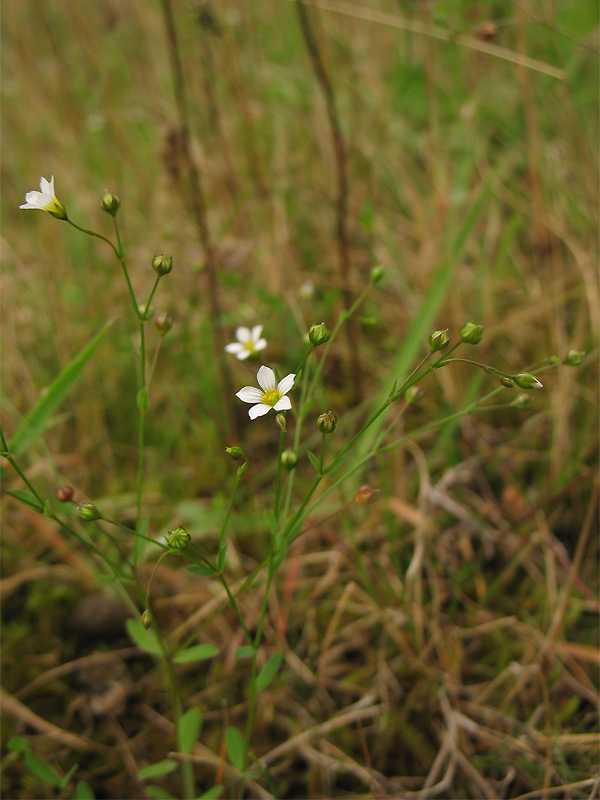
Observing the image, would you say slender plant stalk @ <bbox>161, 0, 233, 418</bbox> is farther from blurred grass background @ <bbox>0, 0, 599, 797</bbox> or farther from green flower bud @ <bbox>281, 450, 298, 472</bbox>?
green flower bud @ <bbox>281, 450, 298, 472</bbox>

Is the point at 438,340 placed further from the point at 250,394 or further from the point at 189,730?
the point at 189,730

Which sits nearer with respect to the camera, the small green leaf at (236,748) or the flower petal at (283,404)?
the flower petal at (283,404)

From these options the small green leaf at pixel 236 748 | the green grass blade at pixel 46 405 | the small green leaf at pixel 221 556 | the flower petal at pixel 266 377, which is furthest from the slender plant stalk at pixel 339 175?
the small green leaf at pixel 236 748

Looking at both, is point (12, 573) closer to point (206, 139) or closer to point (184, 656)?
point (184, 656)

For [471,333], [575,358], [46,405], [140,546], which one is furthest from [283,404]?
[46,405]

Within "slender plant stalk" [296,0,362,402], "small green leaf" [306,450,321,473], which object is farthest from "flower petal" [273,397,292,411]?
"slender plant stalk" [296,0,362,402]

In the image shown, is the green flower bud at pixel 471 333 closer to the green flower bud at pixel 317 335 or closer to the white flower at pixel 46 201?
the green flower bud at pixel 317 335

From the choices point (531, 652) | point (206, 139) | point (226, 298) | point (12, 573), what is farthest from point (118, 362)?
point (531, 652)
